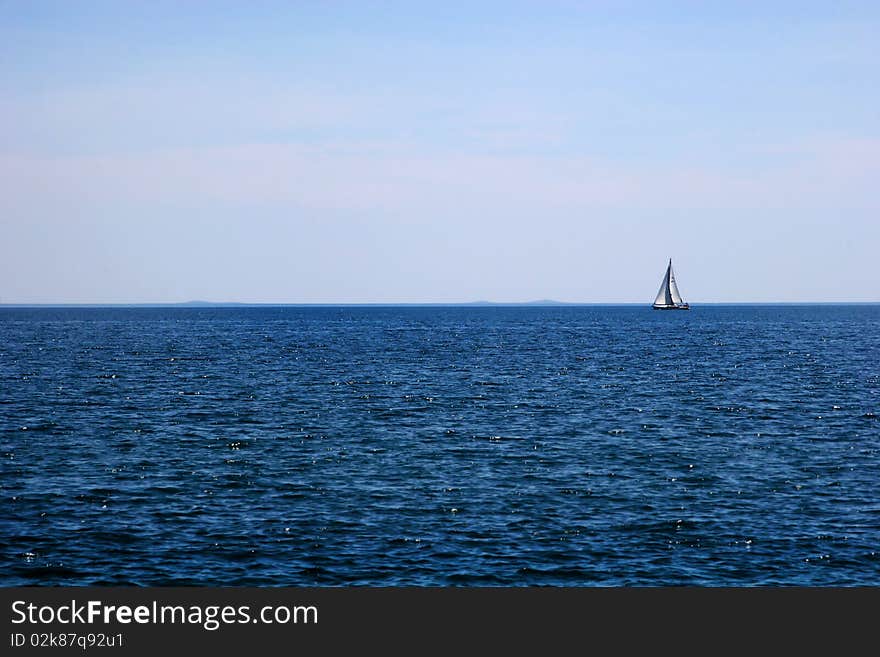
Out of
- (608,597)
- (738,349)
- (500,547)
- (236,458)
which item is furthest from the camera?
(738,349)

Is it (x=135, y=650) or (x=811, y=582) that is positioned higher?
(x=135, y=650)

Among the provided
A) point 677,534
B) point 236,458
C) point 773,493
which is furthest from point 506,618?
point 236,458

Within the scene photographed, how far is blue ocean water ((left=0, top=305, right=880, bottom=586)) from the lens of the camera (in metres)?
28.3

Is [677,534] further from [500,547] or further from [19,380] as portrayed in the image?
[19,380]

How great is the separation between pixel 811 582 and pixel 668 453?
68.3ft

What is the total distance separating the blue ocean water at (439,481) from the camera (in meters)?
28.3

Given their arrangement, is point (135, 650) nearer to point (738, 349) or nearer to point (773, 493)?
point (773, 493)

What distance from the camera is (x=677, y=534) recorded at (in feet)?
104

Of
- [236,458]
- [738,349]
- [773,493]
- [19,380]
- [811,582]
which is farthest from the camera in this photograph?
[738,349]

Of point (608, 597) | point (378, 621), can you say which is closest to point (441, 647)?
point (378, 621)

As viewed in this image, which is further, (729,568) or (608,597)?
(729,568)

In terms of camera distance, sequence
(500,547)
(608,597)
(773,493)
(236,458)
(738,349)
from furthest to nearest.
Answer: (738,349)
(236,458)
(773,493)
(500,547)
(608,597)

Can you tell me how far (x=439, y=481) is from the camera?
40.4 m

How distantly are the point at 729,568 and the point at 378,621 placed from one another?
16774mm
